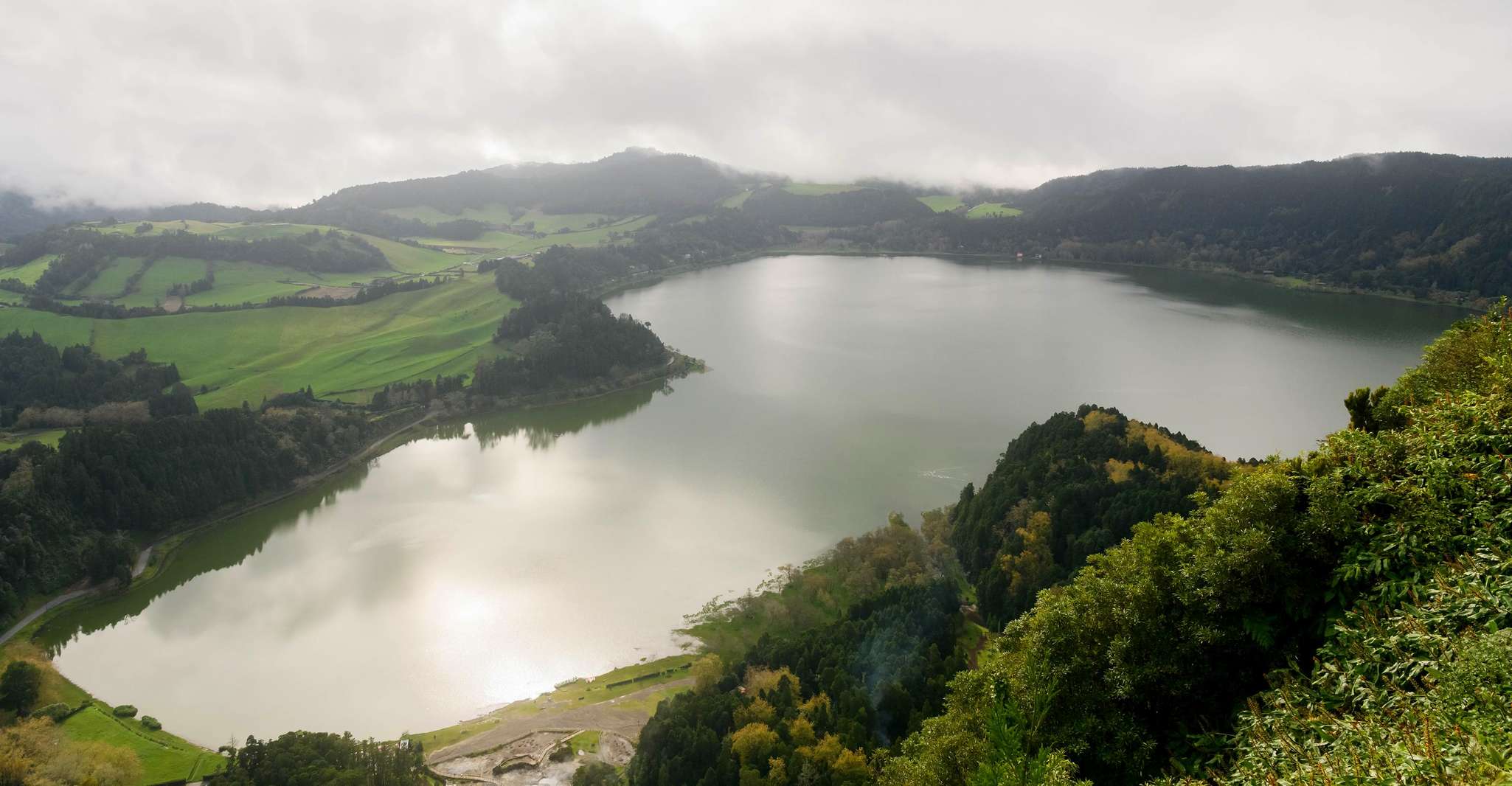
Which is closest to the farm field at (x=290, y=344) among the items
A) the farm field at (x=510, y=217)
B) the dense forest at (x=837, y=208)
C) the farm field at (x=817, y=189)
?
the farm field at (x=510, y=217)

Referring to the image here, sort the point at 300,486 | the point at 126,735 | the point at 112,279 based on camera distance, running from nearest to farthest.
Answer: the point at 126,735 < the point at 300,486 < the point at 112,279

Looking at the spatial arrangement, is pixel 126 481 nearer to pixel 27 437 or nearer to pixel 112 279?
pixel 27 437

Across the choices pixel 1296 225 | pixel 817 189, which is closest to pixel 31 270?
pixel 817 189

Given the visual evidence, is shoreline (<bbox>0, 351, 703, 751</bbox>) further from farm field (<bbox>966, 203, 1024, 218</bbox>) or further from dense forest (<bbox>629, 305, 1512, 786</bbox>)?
farm field (<bbox>966, 203, 1024, 218</bbox>)

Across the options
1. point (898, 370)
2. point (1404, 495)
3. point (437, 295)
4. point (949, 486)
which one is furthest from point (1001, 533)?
point (437, 295)

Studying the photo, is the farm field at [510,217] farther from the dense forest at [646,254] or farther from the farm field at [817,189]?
the farm field at [817,189]

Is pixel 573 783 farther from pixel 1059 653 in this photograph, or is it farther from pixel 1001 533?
pixel 1001 533
